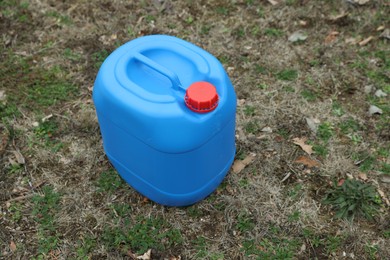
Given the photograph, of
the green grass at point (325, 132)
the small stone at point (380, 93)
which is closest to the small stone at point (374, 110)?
the small stone at point (380, 93)

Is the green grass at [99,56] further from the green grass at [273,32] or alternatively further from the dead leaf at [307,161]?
the dead leaf at [307,161]

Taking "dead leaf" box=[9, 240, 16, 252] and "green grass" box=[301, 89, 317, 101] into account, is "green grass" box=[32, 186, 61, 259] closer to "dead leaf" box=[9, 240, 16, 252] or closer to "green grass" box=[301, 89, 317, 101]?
"dead leaf" box=[9, 240, 16, 252]

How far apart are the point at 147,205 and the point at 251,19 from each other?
1.78 metres

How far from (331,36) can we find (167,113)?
193 centimetres

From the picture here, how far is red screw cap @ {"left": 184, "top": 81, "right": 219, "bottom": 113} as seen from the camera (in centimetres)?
174

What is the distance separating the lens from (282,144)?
8.39 feet

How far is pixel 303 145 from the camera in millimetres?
2541

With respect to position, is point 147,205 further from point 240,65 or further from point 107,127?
point 240,65

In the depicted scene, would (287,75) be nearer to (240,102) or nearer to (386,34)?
(240,102)

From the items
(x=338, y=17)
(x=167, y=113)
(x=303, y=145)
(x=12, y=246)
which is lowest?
(x=12, y=246)

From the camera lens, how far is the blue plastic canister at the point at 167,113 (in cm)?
179

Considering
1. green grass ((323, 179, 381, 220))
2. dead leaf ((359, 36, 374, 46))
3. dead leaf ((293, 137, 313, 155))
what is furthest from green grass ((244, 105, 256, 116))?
dead leaf ((359, 36, 374, 46))

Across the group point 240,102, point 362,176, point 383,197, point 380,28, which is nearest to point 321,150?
point 362,176

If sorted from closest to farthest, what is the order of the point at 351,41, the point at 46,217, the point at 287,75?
the point at 46,217, the point at 287,75, the point at 351,41
